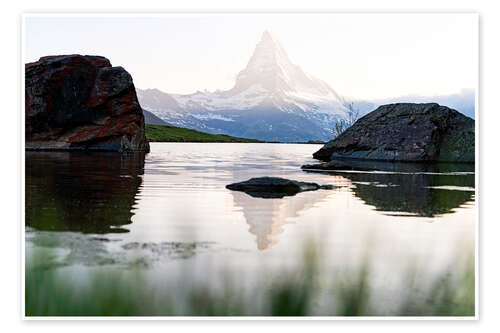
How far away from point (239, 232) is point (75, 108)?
5455 centimetres

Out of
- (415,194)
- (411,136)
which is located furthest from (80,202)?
(411,136)

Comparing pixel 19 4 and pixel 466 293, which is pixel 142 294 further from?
pixel 19 4

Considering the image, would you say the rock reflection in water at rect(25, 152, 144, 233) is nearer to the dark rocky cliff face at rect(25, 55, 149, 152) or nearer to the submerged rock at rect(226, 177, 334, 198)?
the submerged rock at rect(226, 177, 334, 198)

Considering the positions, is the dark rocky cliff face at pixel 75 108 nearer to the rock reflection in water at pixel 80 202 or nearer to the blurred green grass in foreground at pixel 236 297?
the rock reflection in water at pixel 80 202

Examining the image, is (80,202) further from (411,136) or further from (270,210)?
(411,136)

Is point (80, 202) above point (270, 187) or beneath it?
beneath

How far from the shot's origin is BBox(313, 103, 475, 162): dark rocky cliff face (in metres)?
46.9

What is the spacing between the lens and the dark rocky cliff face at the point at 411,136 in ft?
154

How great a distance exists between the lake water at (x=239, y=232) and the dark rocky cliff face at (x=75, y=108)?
141ft

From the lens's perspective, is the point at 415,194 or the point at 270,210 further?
the point at 415,194

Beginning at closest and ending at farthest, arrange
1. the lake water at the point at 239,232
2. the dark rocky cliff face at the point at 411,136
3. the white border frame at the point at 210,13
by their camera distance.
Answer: the white border frame at the point at 210,13
the lake water at the point at 239,232
the dark rocky cliff face at the point at 411,136

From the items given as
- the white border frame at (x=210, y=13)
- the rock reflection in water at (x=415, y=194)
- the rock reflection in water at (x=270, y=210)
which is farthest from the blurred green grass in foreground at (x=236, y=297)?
the rock reflection in water at (x=415, y=194)

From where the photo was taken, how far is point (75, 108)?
205ft

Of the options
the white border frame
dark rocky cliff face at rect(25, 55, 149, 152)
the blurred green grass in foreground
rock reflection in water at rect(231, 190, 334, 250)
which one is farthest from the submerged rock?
dark rocky cliff face at rect(25, 55, 149, 152)
